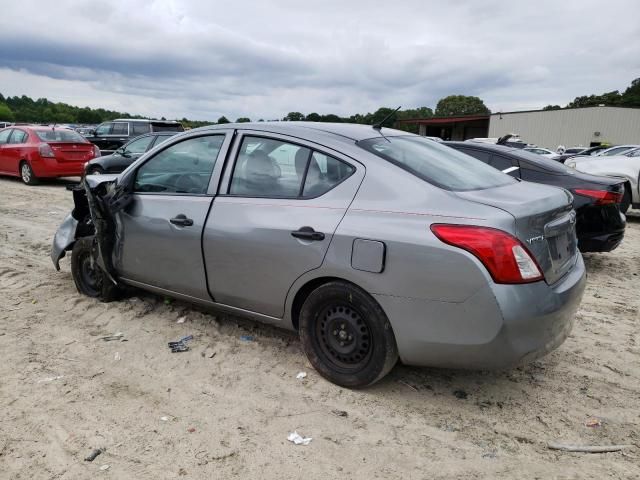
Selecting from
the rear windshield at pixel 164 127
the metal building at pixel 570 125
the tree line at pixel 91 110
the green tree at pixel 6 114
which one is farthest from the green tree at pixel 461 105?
the rear windshield at pixel 164 127

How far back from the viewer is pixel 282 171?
3316mm

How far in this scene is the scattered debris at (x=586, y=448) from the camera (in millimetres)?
2562

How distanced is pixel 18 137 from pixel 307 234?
13296 millimetres

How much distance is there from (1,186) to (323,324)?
12686mm

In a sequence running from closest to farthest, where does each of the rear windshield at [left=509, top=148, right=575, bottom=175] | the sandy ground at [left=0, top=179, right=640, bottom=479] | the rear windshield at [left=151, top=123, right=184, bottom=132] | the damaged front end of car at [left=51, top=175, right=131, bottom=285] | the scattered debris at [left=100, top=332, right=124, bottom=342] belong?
the sandy ground at [left=0, top=179, right=640, bottom=479]
the scattered debris at [left=100, top=332, right=124, bottom=342]
the damaged front end of car at [left=51, top=175, right=131, bottom=285]
the rear windshield at [left=509, top=148, right=575, bottom=175]
the rear windshield at [left=151, top=123, right=184, bottom=132]

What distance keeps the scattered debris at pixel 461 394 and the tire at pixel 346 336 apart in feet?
1.70

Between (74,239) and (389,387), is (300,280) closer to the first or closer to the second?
(389,387)

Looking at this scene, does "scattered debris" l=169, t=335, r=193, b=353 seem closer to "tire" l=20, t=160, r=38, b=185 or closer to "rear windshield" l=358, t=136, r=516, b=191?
"rear windshield" l=358, t=136, r=516, b=191

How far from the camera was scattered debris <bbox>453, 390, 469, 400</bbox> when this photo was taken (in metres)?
3.08

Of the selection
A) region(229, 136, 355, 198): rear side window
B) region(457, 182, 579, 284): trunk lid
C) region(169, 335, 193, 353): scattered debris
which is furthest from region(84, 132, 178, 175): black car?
region(457, 182, 579, 284): trunk lid

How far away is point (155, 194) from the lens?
3.89 metres

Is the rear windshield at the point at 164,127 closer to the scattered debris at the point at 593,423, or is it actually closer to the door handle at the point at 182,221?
the door handle at the point at 182,221

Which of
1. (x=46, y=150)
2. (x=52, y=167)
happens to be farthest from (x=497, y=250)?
(x=46, y=150)

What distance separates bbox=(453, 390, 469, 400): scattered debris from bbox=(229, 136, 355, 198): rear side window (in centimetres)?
151
